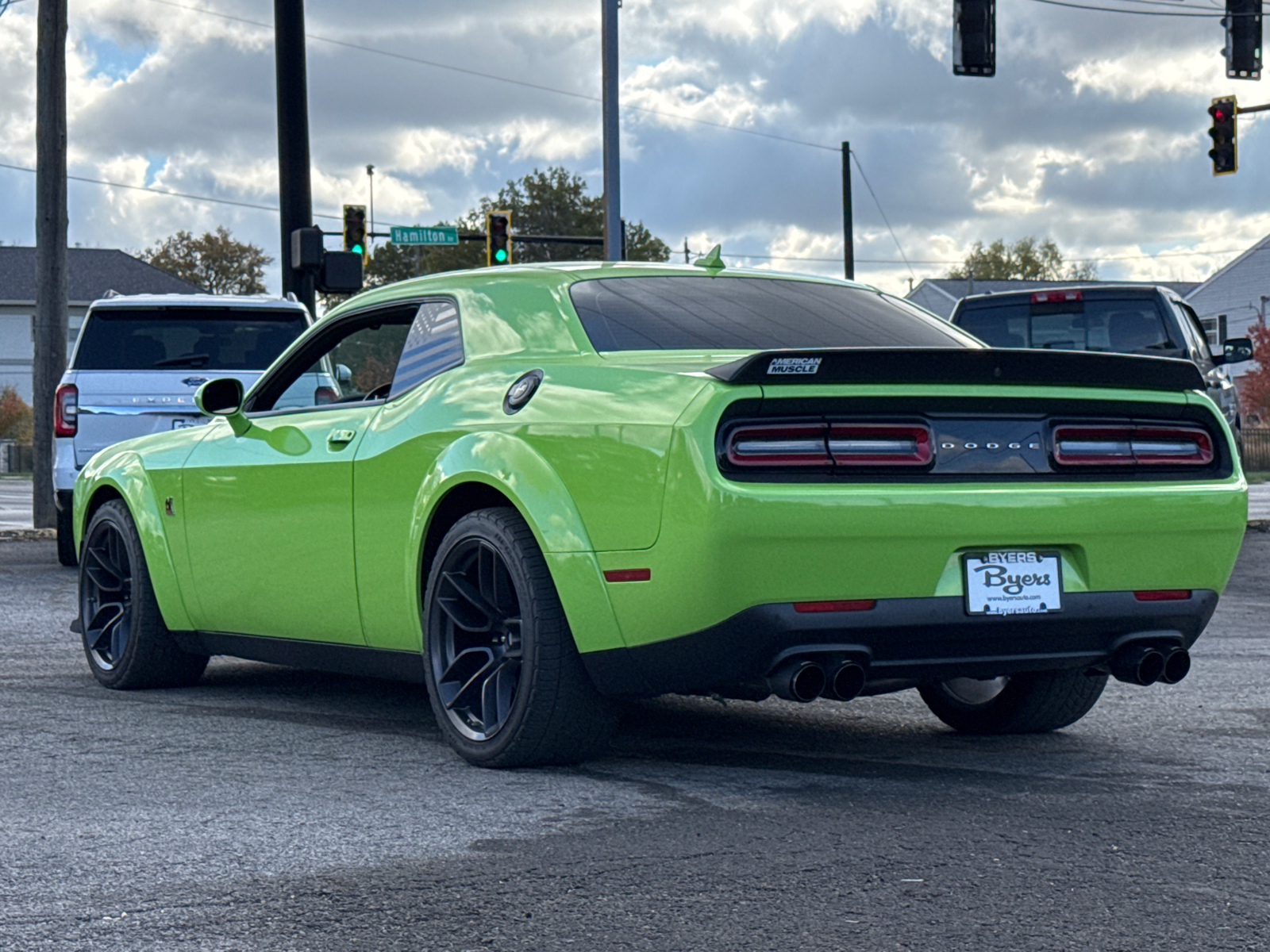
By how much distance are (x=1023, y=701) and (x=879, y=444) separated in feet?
5.44

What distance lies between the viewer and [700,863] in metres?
4.08

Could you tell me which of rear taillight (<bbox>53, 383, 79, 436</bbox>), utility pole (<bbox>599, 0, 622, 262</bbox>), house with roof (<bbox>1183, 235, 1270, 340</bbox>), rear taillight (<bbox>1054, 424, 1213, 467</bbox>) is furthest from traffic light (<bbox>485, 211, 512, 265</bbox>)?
house with roof (<bbox>1183, 235, 1270, 340</bbox>)

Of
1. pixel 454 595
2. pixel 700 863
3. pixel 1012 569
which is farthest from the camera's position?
pixel 454 595

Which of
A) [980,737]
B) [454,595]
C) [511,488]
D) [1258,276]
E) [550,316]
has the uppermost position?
[1258,276]

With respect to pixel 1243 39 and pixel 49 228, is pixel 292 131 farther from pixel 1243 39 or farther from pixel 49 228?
pixel 1243 39

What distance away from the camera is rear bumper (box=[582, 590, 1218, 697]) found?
15.1 feet

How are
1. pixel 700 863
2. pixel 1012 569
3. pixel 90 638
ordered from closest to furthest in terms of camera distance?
A: pixel 700 863, pixel 1012 569, pixel 90 638

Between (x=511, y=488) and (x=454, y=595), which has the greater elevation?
(x=511, y=488)

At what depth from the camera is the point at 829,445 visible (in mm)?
4648

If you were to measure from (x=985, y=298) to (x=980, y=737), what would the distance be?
33.3 ft

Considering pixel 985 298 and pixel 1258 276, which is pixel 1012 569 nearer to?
pixel 985 298

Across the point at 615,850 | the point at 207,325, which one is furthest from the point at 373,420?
the point at 207,325

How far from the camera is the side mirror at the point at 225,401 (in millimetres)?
6613

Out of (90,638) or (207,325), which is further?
(207,325)
